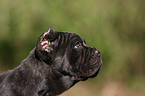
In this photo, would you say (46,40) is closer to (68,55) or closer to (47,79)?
(68,55)

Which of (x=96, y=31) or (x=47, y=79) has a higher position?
(x=96, y=31)

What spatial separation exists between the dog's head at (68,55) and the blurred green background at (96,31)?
3.78 m

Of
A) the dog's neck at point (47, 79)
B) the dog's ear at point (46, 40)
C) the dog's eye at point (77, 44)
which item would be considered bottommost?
the dog's neck at point (47, 79)

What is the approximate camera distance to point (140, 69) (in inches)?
338

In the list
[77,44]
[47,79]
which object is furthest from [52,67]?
[77,44]

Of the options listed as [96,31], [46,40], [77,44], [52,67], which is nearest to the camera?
[46,40]

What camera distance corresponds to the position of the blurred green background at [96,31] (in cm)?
771

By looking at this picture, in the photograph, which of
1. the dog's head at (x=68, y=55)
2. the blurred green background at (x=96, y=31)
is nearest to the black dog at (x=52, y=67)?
the dog's head at (x=68, y=55)

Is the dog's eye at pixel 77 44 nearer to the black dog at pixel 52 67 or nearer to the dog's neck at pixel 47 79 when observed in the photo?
the black dog at pixel 52 67

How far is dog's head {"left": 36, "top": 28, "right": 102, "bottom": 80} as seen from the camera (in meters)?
3.54

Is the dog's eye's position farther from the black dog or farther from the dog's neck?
the dog's neck

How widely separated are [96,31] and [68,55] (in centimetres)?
450

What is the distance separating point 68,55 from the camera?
3.71 meters

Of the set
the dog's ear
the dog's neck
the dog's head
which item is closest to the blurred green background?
the dog's head
